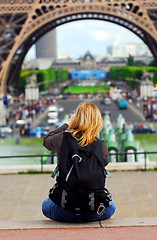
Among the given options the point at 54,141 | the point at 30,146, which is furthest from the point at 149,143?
the point at 54,141

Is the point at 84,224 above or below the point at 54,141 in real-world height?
below

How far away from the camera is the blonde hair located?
14.6ft

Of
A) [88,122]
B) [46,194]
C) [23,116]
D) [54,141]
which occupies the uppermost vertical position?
[88,122]

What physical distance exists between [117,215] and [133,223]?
260 centimetres

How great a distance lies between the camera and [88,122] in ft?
14.7

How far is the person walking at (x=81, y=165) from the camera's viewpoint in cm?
445

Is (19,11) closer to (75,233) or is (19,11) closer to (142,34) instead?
(142,34)

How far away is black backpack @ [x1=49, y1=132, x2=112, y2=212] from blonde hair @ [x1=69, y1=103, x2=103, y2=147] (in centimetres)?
6

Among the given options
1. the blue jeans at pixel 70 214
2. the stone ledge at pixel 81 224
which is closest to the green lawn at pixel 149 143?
the stone ledge at pixel 81 224

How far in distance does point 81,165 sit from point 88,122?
1.26 ft

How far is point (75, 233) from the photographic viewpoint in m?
4.52

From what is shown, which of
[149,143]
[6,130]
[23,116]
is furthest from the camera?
[23,116]

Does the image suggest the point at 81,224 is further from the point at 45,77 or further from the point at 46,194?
the point at 45,77

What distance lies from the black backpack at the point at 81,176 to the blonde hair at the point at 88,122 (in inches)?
2.5
